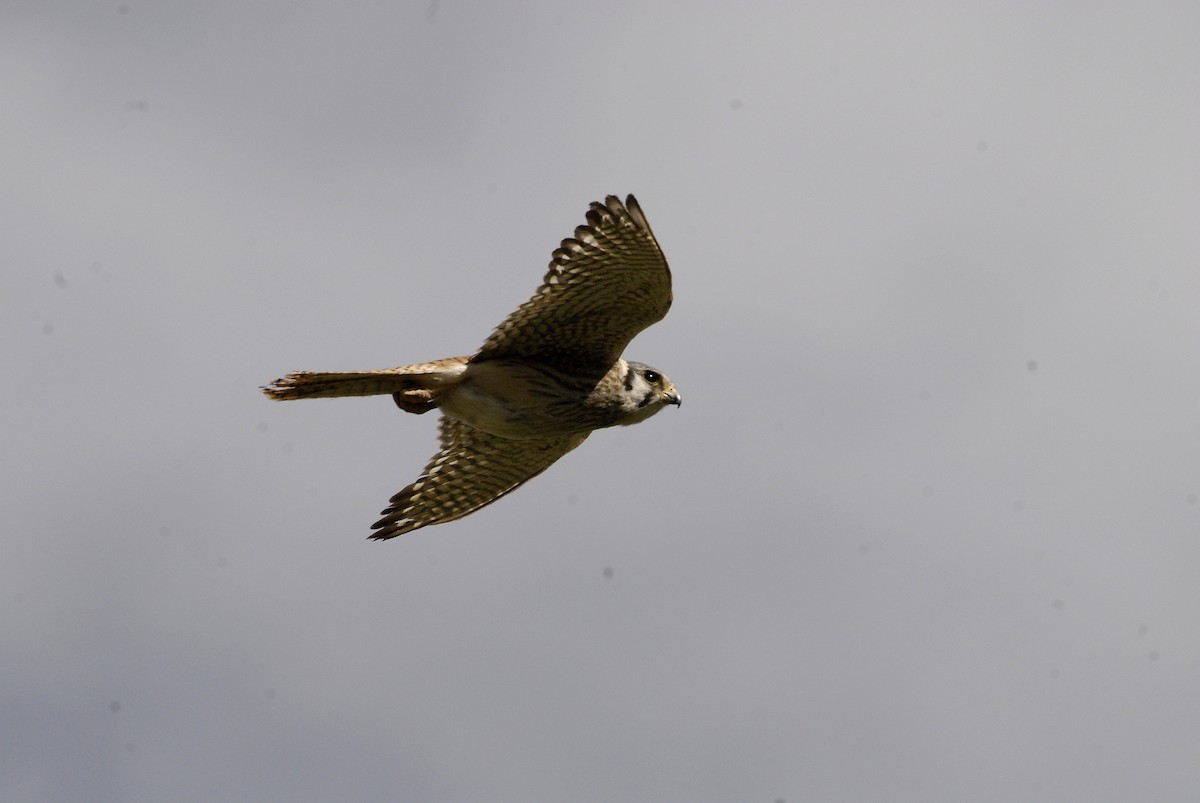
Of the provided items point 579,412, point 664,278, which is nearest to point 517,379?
point 579,412

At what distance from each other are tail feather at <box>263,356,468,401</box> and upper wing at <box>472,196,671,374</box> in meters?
0.33

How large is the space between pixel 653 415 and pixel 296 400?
10.4 ft

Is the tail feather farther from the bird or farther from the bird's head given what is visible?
the bird's head

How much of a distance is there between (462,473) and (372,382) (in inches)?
91.8

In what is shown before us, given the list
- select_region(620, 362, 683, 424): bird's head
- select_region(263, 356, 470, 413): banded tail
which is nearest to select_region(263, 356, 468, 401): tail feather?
select_region(263, 356, 470, 413): banded tail

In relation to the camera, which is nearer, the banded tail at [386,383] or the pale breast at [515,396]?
the banded tail at [386,383]

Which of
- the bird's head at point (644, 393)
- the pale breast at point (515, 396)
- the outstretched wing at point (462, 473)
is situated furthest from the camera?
the outstretched wing at point (462, 473)

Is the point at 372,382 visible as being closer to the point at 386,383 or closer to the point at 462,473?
the point at 386,383

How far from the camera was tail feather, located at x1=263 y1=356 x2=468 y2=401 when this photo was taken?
1320cm

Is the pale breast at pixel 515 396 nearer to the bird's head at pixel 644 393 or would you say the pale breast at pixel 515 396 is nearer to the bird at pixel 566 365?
the bird at pixel 566 365

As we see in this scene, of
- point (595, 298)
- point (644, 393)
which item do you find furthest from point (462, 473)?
point (595, 298)

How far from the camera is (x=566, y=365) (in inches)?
567

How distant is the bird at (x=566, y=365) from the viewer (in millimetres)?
13477

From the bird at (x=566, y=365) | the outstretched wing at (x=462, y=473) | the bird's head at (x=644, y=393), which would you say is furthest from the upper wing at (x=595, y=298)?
the outstretched wing at (x=462, y=473)
